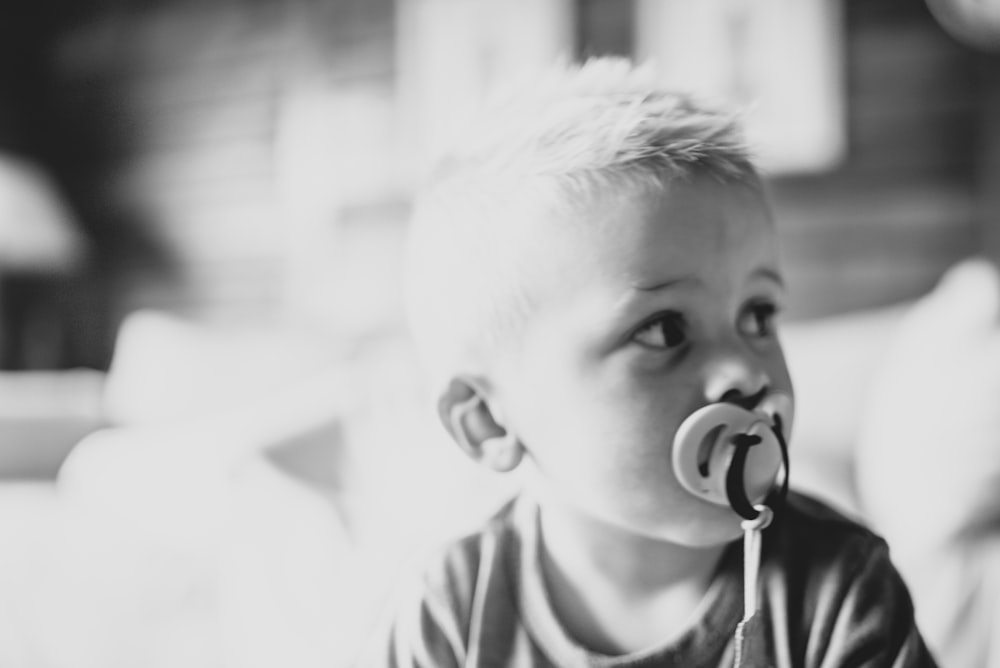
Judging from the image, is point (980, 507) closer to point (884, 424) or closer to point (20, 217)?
point (884, 424)

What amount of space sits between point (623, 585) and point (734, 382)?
0.19 meters

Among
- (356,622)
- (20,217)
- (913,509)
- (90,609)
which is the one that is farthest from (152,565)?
(20,217)

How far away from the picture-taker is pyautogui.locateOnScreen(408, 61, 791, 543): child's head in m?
0.57

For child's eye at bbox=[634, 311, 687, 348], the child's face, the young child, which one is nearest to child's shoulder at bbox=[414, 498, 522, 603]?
the young child

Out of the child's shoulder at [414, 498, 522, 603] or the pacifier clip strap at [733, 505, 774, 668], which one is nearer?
the pacifier clip strap at [733, 505, 774, 668]

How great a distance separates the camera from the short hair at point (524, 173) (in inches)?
23.4

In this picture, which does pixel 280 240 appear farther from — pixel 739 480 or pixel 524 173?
pixel 739 480

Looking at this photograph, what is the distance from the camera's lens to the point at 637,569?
0.65 m

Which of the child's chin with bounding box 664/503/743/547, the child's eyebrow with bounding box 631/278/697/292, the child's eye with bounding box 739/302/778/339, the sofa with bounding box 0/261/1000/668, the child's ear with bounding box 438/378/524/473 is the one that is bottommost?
the sofa with bounding box 0/261/1000/668

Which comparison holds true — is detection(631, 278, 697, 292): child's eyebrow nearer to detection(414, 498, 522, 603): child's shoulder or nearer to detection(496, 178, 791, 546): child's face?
detection(496, 178, 791, 546): child's face

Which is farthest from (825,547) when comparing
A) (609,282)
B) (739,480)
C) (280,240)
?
(280,240)

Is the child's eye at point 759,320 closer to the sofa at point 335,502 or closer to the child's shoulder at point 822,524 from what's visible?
the child's shoulder at point 822,524

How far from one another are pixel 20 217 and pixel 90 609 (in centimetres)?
188

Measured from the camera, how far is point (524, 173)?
62 centimetres
